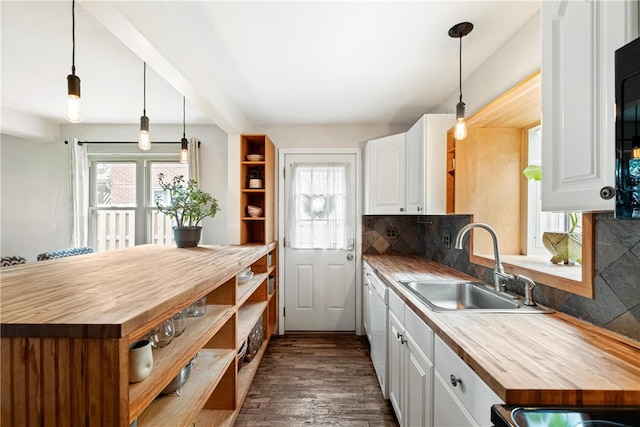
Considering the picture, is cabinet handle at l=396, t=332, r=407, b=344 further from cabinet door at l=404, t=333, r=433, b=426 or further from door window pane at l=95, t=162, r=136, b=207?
door window pane at l=95, t=162, r=136, b=207

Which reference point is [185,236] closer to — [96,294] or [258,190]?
[258,190]

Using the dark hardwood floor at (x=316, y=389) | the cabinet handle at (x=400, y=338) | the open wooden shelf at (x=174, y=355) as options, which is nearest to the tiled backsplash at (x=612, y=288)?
the cabinet handle at (x=400, y=338)

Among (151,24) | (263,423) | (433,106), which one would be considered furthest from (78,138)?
(433,106)

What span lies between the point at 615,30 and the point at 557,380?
0.93 m

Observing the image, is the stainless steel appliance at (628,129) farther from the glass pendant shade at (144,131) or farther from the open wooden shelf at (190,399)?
the glass pendant shade at (144,131)

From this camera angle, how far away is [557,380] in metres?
0.75

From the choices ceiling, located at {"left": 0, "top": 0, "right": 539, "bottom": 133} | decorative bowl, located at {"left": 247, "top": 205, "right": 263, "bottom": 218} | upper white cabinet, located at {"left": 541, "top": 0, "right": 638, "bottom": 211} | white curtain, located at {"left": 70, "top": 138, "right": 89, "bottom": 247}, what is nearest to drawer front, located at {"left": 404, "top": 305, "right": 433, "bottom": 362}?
upper white cabinet, located at {"left": 541, "top": 0, "right": 638, "bottom": 211}

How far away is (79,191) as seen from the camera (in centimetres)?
355

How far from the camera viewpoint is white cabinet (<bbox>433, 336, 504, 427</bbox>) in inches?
33.4

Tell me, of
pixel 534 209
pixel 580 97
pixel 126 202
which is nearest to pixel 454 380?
pixel 580 97

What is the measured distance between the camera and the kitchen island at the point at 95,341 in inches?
27.0

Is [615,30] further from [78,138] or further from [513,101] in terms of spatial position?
[78,138]

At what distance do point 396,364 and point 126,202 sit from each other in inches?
145

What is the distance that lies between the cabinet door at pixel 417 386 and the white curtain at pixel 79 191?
4.01 metres
